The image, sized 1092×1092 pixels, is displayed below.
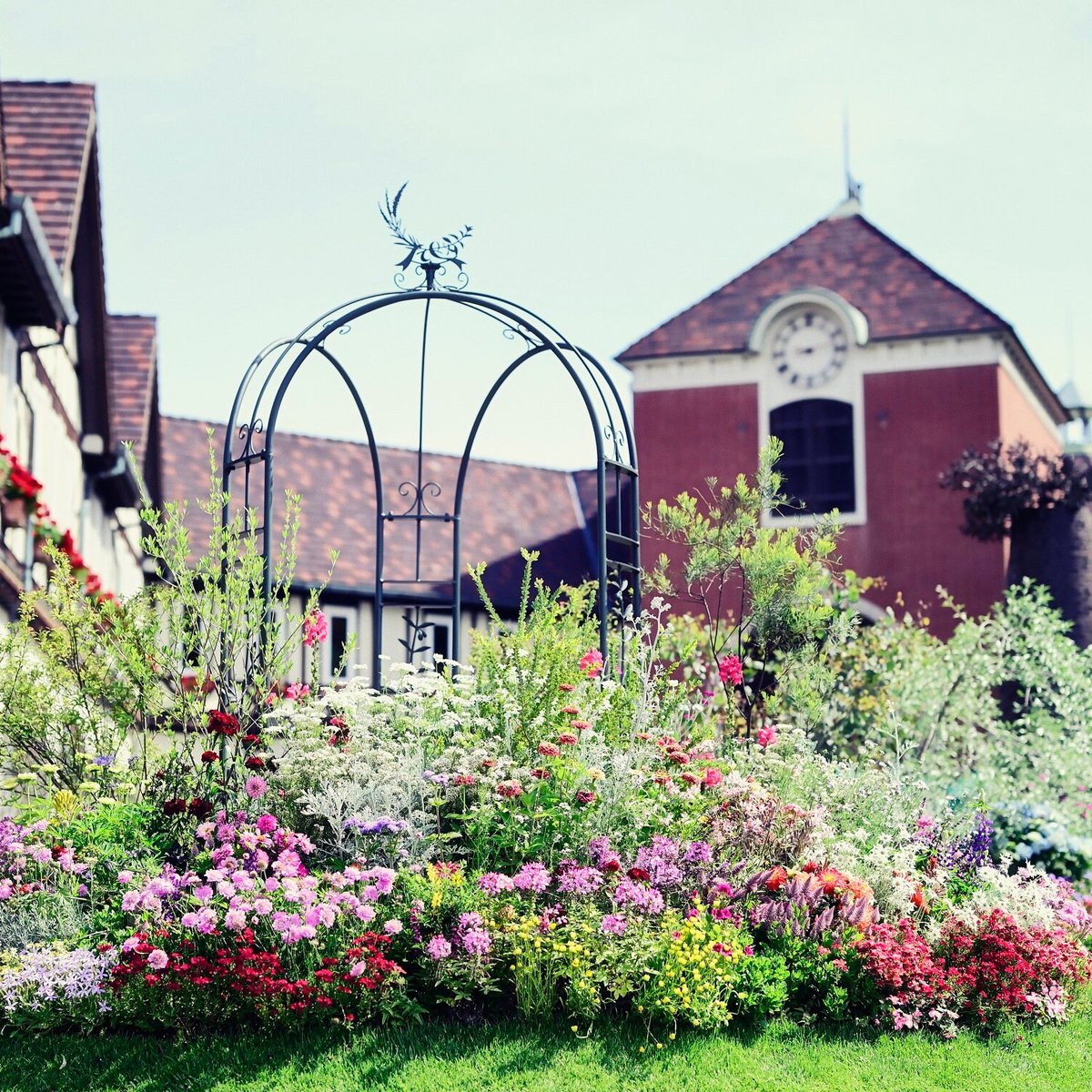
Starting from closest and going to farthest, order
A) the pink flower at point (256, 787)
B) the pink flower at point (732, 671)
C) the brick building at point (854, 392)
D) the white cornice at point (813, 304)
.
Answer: the pink flower at point (256, 787) < the pink flower at point (732, 671) < the brick building at point (854, 392) < the white cornice at point (813, 304)

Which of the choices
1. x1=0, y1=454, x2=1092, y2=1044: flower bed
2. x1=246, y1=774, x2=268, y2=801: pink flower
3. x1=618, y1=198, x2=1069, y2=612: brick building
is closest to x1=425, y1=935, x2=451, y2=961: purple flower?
x1=0, y1=454, x2=1092, y2=1044: flower bed

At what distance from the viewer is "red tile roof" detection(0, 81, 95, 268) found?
13.8m

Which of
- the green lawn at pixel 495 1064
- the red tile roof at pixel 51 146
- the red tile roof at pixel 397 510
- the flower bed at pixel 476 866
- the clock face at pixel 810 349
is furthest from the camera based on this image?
the red tile roof at pixel 397 510

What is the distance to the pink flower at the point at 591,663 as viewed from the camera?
7.68m

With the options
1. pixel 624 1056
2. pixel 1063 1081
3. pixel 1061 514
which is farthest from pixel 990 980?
pixel 1061 514

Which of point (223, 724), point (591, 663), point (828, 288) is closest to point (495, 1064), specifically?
point (223, 724)

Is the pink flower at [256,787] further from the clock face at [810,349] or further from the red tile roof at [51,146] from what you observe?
the clock face at [810,349]

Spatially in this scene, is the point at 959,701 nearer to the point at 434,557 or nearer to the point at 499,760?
the point at 499,760

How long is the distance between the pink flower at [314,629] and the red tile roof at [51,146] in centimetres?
704

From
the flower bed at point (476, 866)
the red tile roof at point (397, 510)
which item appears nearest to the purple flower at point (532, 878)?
the flower bed at point (476, 866)

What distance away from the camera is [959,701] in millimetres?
10836

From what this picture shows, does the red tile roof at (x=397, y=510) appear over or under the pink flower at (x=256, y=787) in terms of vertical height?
over

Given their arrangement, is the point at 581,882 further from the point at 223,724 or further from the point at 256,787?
the point at 223,724

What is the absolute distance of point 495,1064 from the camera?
5.47 m
